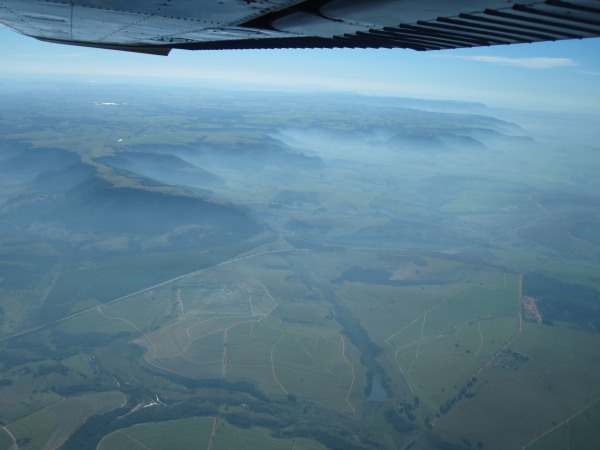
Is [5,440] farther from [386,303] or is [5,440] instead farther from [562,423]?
[562,423]

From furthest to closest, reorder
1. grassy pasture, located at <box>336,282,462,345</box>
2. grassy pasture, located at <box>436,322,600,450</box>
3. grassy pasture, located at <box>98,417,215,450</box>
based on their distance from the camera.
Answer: grassy pasture, located at <box>336,282,462,345</box> → grassy pasture, located at <box>436,322,600,450</box> → grassy pasture, located at <box>98,417,215,450</box>

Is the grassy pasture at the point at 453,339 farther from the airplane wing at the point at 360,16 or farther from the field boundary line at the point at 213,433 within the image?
the airplane wing at the point at 360,16

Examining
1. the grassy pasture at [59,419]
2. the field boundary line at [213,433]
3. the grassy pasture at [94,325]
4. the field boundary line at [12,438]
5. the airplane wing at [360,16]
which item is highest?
the airplane wing at [360,16]

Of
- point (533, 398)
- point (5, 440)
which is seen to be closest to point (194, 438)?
point (5, 440)

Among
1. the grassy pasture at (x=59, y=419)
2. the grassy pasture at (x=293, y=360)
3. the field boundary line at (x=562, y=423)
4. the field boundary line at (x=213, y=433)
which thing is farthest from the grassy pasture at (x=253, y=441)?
the field boundary line at (x=562, y=423)

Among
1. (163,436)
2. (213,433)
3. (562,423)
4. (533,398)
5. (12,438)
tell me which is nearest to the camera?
(12,438)

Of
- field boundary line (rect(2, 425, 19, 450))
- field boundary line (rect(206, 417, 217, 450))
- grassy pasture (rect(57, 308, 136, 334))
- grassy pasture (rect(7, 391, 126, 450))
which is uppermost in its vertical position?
field boundary line (rect(2, 425, 19, 450))

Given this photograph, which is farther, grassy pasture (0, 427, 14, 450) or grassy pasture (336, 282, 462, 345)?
grassy pasture (336, 282, 462, 345)

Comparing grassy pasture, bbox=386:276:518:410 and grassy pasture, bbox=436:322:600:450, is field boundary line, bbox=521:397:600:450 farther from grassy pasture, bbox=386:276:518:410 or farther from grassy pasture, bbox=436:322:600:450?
grassy pasture, bbox=386:276:518:410

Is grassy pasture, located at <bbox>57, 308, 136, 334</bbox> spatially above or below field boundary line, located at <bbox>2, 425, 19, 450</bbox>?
below

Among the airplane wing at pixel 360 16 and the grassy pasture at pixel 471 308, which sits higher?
the airplane wing at pixel 360 16

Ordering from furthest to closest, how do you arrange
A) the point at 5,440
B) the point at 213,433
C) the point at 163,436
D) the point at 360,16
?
the point at 213,433
the point at 163,436
the point at 5,440
the point at 360,16

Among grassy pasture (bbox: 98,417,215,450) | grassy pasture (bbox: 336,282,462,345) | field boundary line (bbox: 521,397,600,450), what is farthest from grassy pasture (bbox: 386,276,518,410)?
grassy pasture (bbox: 98,417,215,450)
